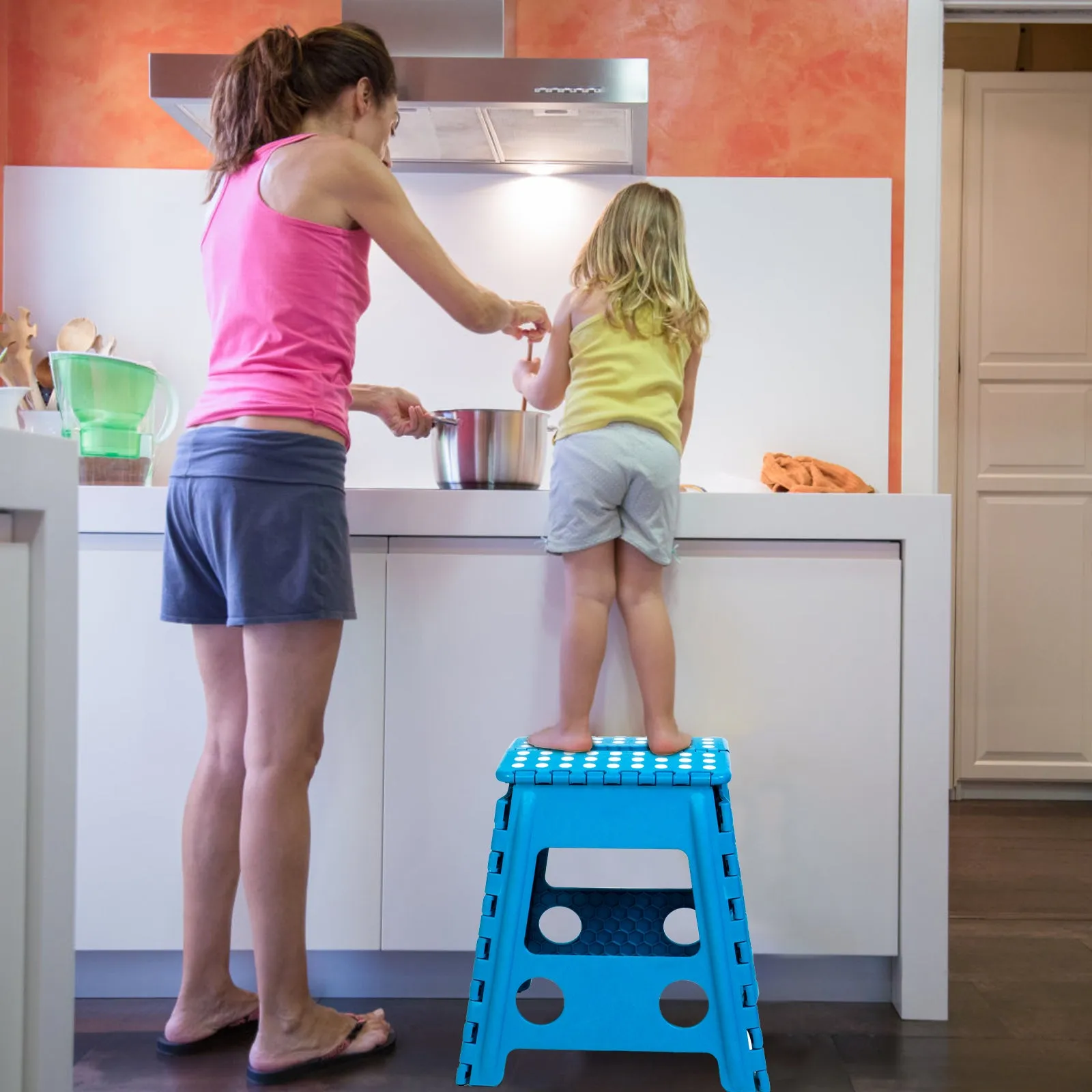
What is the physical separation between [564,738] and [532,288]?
1.34 meters

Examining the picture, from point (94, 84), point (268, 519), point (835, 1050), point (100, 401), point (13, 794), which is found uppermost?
Answer: point (94, 84)

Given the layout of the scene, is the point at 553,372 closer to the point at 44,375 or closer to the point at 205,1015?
the point at 205,1015

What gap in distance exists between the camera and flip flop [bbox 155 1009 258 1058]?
1527mm

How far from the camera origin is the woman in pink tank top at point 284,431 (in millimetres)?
1360

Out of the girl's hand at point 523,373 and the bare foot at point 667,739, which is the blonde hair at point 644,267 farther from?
the bare foot at point 667,739

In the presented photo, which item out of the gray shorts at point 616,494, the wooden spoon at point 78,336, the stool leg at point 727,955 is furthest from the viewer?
the wooden spoon at point 78,336

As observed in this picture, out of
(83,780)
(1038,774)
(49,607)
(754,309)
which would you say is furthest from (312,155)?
(1038,774)

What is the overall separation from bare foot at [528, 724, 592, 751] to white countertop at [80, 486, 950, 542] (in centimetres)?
31

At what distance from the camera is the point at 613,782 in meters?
1.36

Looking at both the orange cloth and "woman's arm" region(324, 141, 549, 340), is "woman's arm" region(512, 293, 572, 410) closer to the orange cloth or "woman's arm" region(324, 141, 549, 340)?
"woman's arm" region(324, 141, 549, 340)

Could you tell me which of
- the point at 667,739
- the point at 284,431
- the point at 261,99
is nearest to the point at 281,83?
the point at 261,99

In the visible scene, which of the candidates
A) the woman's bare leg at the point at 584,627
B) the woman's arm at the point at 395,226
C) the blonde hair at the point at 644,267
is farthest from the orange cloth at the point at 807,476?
the woman's arm at the point at 395,226

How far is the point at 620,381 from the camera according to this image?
165 cm

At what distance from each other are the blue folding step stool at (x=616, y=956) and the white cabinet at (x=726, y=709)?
322 mm
